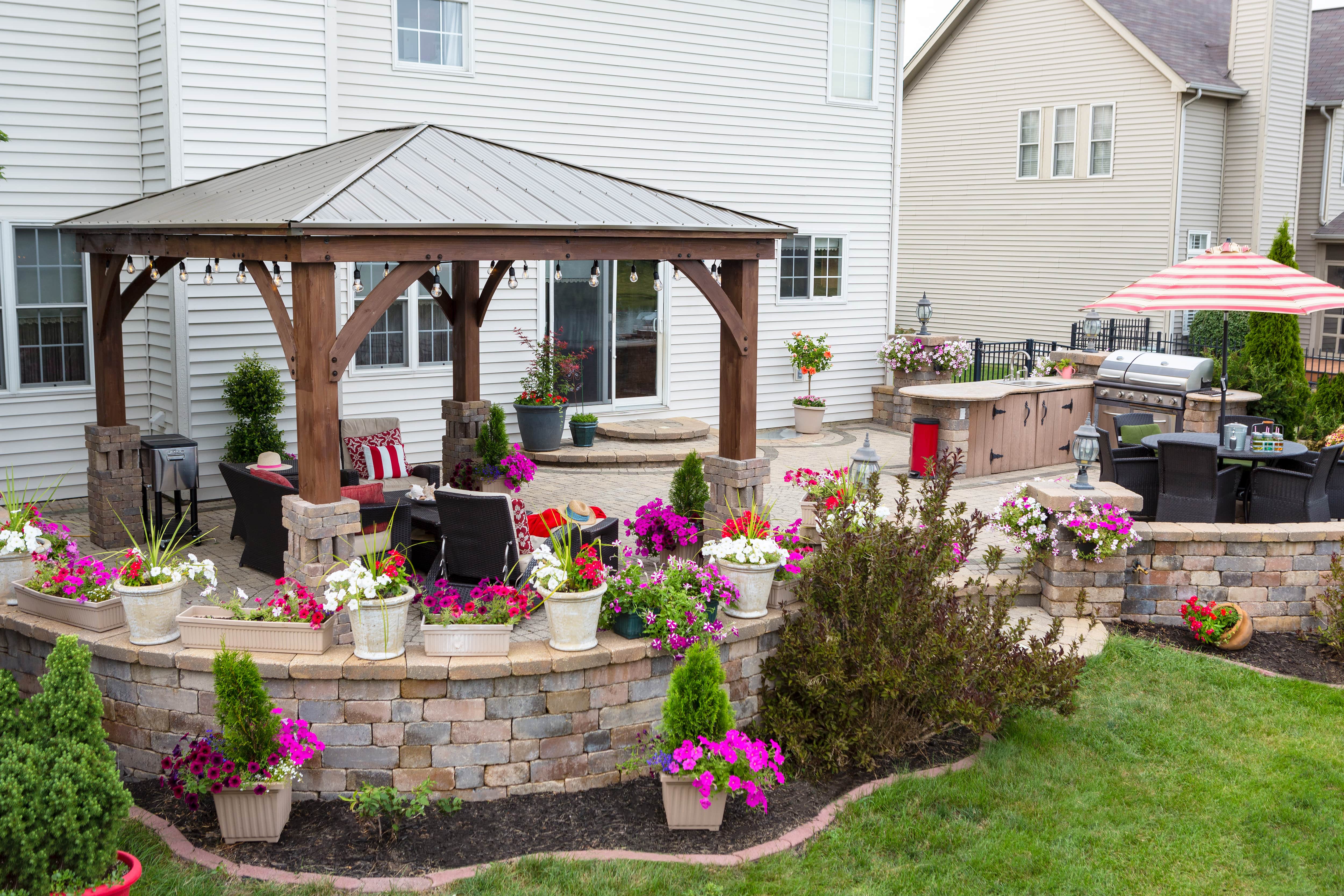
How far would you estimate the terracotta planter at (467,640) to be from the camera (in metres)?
6.08

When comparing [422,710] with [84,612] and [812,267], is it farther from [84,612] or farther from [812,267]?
[812,267]

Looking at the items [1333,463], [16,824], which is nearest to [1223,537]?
[1333,463]

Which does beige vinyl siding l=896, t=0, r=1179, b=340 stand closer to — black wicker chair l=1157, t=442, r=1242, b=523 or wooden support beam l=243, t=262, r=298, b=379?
black wicker chair l=1157, t=442, r=1242, b=523

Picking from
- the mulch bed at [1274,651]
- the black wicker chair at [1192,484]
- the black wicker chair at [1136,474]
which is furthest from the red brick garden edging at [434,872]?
the black wicker chair at [1136,474]

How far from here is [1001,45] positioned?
21.5m

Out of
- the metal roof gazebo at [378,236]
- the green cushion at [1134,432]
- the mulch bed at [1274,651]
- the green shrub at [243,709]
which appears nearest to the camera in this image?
the green shrub at [243,709]

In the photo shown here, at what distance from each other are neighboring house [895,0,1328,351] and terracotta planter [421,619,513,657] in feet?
54.0

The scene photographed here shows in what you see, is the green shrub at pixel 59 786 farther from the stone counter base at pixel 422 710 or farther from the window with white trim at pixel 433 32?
the window with white trim at pixel 433 32

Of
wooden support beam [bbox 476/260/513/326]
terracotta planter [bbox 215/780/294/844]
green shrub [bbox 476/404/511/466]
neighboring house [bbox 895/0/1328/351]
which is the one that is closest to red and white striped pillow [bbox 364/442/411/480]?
green shrub [bbox 476/404/511/466]

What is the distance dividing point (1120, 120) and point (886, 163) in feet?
22.1

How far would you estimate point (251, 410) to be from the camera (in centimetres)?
1021

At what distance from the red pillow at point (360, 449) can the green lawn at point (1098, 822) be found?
4593 mm

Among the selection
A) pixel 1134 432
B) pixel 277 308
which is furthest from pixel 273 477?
pixel 1134 432

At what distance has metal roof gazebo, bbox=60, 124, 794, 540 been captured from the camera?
6.20 m
